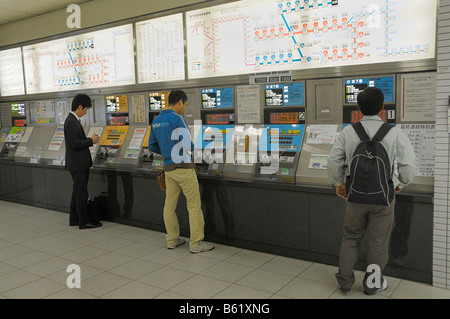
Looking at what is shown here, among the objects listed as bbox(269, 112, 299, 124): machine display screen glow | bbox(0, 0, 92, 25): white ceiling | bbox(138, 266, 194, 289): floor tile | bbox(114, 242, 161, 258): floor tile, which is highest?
bbox(0, 0, 92, 25): white ceiling

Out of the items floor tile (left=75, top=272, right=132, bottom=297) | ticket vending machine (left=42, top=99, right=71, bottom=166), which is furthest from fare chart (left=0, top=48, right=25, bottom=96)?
floor tile (left=75, top=272, right=132, bottom=297)

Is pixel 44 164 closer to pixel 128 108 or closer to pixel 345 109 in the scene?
pixel 128 108

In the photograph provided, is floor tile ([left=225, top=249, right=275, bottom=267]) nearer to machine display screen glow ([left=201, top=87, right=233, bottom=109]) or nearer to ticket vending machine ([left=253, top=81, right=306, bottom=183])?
ticket vending machine ([left=253, top=81, right=306, bottom=183])

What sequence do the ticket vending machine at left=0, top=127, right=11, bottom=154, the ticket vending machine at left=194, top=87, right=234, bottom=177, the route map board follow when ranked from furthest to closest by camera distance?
the ticket vending machine at left=0, top=127, right=11, bottom=154
the route map board
the ticket vending machine at left=194, top=87, right=234, bottom=177

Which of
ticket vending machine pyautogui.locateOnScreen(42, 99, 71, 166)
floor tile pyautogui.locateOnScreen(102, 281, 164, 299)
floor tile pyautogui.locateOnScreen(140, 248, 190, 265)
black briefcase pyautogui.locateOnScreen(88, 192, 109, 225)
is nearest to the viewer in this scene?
floor tile pyautogui.locateOnScreen(102, 281, 164, 299)

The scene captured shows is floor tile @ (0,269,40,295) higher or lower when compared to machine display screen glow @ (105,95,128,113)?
lower

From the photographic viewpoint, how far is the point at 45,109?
21.0 feet

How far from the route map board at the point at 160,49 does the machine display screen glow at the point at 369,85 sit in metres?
2.05

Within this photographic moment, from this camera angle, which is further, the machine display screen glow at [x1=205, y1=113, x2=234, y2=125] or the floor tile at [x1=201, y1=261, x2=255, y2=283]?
the machine display screen glow at [x1=205, y1=113, x2=234, y2=125]

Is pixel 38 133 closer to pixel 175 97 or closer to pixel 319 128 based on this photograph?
pixel 175 97

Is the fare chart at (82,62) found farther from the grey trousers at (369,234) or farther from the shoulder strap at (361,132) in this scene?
the grey trousers at (369,234)

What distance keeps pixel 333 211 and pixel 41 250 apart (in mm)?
3113

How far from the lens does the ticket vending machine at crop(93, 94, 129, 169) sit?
527cm

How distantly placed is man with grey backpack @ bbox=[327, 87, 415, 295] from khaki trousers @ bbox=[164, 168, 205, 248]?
60.1 inches
